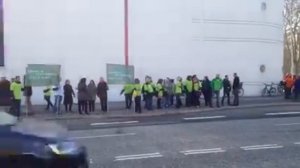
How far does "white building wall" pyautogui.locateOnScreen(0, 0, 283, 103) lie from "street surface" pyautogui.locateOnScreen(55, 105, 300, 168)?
27.6 feet

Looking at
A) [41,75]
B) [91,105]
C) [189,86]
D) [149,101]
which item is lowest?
[91,105]

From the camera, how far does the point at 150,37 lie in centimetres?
3058

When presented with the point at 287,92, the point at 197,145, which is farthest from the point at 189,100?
the point at 197,145

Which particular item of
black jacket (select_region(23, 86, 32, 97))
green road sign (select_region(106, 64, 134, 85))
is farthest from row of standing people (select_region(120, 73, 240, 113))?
black jacket (select_region(23, 86, 32, 97))

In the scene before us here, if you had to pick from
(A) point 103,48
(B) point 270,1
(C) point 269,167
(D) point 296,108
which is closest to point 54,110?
(A) point 103,48

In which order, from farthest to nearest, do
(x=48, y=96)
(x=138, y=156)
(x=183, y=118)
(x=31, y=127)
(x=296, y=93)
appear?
(x=296, y=93) < (x=48, y=96) < (x=183, y=118) < (x=138, y=156) < (x=31, y=127)

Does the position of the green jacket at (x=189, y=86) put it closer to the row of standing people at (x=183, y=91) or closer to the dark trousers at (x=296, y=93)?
the row of standing people at (x=183, y=91)

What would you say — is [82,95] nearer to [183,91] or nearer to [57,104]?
[57,104]

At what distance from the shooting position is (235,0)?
33.4 meters

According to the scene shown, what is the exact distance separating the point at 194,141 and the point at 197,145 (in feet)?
2.31

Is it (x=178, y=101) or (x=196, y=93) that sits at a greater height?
(x=196, y=93)

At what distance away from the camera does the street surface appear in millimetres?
10516

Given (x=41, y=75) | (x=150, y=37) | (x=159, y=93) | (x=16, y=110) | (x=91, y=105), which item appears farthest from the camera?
(x=150, y=37)

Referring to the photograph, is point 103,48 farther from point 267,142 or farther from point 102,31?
point 267,142
